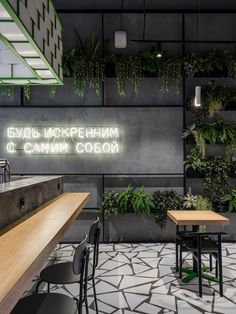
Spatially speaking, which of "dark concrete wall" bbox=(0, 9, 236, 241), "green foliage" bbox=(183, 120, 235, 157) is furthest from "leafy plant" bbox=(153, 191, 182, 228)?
"green foliage" bbox=(183, 120, 235, 157)

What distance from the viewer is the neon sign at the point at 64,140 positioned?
6.52m

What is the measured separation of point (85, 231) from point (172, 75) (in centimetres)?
340

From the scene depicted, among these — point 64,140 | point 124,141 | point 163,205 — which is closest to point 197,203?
point 163,205

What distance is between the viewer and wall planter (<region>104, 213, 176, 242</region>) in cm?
645

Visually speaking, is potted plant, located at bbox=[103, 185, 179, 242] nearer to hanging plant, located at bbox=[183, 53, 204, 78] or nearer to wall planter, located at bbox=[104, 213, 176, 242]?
wall planter, located at bbox=[104, 213, 176, 242]

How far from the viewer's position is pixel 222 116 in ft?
21.9

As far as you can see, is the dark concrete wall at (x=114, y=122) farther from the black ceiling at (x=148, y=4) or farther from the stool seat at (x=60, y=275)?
the stool seat at (x=60, y=275)

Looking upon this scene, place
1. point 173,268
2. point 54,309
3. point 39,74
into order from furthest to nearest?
1. point 173,268
2. point 39,74
3. point 54,309

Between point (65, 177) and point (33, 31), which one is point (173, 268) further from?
point (33, 31)

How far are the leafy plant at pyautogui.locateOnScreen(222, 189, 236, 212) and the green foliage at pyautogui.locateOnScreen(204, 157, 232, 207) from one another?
13 cm

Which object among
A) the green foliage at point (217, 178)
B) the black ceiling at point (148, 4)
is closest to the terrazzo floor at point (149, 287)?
the green foliage at point (217, 178)

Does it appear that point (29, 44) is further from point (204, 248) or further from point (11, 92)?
point (11, 92)

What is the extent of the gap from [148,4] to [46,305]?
6.14 m

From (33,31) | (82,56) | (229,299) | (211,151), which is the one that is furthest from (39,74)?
(211,151)
